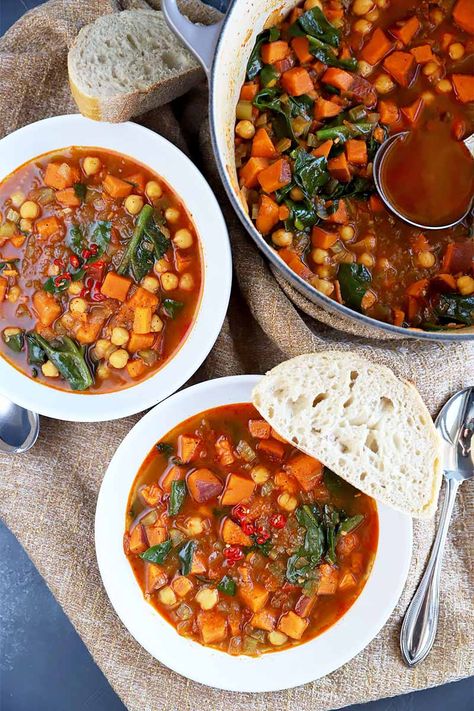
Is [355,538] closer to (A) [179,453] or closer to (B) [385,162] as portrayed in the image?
(A) [179,453]

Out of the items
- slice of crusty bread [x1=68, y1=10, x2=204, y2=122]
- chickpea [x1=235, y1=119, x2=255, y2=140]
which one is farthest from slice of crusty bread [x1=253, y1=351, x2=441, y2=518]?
slice of crusty bread [x1=68, y1=10, x2=204, y2=122]

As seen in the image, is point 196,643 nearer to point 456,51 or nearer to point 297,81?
point 297,81

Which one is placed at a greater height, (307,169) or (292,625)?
(307,169)

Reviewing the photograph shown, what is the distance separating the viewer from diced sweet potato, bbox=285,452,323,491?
3.50 meters

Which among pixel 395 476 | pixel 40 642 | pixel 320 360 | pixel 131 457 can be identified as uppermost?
pixel 320 360

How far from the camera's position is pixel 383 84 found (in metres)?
3.39

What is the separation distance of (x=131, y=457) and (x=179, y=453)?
0.81 ft

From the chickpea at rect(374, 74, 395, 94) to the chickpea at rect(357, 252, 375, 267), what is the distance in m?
0.81

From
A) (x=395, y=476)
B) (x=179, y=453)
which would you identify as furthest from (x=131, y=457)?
(x=395, y=476)

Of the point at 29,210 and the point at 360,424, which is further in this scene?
the point at 29,210

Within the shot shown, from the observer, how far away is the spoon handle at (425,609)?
12.1ft

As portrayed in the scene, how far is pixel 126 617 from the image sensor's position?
354cm

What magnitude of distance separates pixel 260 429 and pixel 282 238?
0.96m

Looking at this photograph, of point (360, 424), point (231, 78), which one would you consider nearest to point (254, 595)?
point (360, 424)
